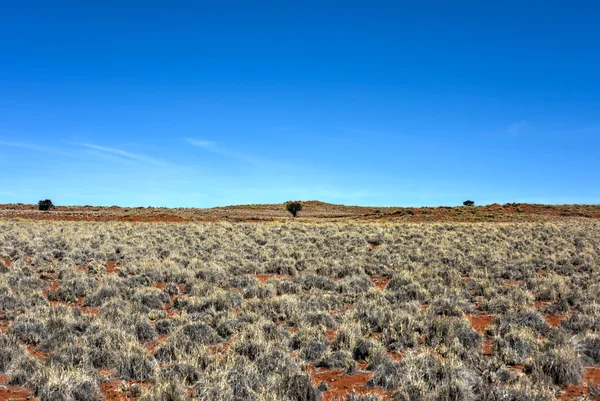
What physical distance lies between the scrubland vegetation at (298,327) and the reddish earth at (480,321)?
0.27 feet

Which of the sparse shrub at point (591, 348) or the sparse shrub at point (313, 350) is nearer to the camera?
the sparse shrub at point (591, 348)

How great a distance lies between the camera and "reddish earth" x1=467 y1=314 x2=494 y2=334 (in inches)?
413

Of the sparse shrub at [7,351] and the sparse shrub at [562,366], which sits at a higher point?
the sparse shrub at [562,366]

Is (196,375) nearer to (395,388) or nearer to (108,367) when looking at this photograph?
(108,367)

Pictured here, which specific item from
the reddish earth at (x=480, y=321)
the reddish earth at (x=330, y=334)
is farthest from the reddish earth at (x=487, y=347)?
the reddish earth at (x=330, y=334)

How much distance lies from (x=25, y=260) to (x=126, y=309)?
10.7m

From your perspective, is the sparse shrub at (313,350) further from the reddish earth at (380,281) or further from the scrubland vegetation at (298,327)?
the reddish earth at (380,281)

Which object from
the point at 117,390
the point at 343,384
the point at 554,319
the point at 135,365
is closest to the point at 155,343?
the point at 135,365

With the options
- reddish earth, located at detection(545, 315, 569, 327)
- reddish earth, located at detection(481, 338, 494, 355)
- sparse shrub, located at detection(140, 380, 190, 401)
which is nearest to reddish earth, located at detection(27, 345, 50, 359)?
sparse shrub, located at detection(140, 380, 190, 401)

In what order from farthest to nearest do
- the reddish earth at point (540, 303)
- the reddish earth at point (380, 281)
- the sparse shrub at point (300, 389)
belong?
the reddish earth at point (380, 281), the reddish earth at point (540, 303), the sparse shrub at point (300, 389)

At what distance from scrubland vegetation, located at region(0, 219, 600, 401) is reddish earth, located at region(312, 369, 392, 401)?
1.4 inches

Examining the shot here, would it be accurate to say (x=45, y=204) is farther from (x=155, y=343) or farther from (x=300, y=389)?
(x=300, y=389)

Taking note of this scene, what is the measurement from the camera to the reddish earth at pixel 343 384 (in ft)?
22.6

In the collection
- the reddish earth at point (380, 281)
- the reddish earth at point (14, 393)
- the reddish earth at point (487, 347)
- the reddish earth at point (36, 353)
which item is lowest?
the reddish earth at point (14, 393)
